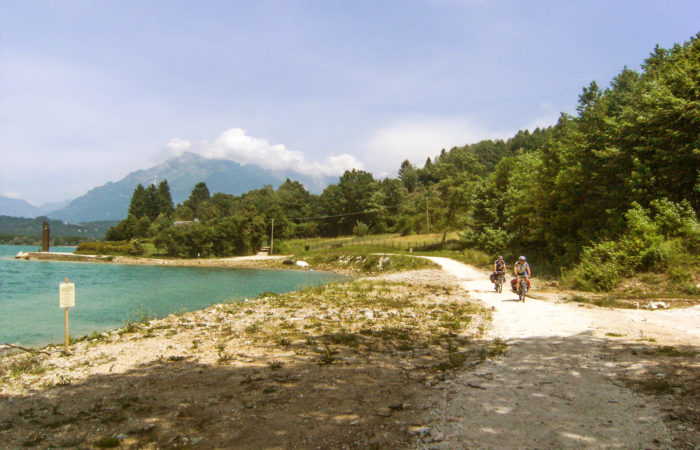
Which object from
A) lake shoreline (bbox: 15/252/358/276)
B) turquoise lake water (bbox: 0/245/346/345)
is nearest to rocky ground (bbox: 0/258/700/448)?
turquoise lake water (bbox: 0/245/346/345)

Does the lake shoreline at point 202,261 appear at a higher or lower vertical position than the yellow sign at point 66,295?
lower

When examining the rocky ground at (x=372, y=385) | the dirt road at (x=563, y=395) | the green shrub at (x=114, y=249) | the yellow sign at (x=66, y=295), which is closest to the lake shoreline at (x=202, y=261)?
the green shrub at (x=114, y=249)

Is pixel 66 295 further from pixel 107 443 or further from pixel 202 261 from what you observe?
pixel 202 261

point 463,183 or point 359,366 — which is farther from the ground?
point 463,183

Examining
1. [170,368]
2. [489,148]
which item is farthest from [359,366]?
[489,148]

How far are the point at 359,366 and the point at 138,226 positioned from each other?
123 metres

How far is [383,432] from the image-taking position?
5.39 meters

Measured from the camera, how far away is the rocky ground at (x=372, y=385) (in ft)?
17.3

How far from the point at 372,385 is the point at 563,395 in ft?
10.8

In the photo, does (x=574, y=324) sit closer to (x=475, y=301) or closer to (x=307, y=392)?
(x=475, y=301)

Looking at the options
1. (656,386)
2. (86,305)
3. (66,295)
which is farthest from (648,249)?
(86,305)

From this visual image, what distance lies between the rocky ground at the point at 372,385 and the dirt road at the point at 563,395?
0.10 ft

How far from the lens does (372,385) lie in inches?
294

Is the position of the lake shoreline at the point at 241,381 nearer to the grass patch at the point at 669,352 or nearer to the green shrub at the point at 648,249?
the grass patch at the point at 669,352
